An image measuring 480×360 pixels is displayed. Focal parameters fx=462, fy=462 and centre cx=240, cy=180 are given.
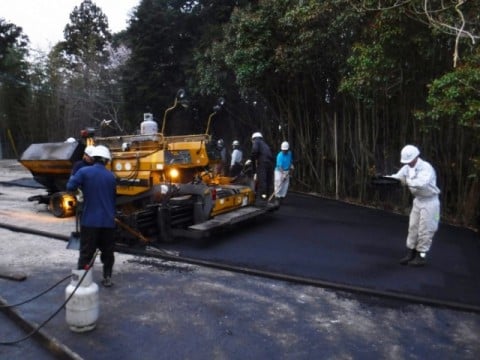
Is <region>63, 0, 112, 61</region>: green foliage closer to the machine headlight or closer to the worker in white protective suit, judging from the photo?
the machine headlight

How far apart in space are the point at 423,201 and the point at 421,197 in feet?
0.18

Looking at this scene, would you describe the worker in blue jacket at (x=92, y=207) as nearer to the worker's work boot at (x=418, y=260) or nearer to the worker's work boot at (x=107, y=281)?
the worker's work boot at (x=107, y=281)

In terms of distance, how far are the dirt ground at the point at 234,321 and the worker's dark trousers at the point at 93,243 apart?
0.41m

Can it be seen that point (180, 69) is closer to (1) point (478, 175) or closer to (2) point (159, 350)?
(1) point (478, 175)

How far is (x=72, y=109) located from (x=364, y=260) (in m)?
20.3

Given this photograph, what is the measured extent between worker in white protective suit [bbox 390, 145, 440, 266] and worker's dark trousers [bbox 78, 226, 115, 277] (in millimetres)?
3563

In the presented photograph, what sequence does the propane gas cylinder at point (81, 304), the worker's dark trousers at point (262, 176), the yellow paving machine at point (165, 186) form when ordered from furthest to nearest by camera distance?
1. the worker's dark trousers at point (262, 176)
2. the yellow paving machine at point (165, 186)
3. the propane gas cylinder at point (81, 304)

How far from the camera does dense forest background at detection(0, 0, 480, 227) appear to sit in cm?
778

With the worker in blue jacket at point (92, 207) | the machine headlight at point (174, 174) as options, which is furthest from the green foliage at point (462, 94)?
the worker in blue jacket at point (92, 207)

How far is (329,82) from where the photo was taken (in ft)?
39.2

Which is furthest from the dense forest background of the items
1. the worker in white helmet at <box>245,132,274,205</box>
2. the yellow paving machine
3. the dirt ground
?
the yellow paving machine

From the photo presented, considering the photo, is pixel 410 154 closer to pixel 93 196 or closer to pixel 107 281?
pixel 93 196

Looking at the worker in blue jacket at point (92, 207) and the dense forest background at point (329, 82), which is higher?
the dense forest background at point (329, 82)

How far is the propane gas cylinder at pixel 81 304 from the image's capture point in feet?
12.4
